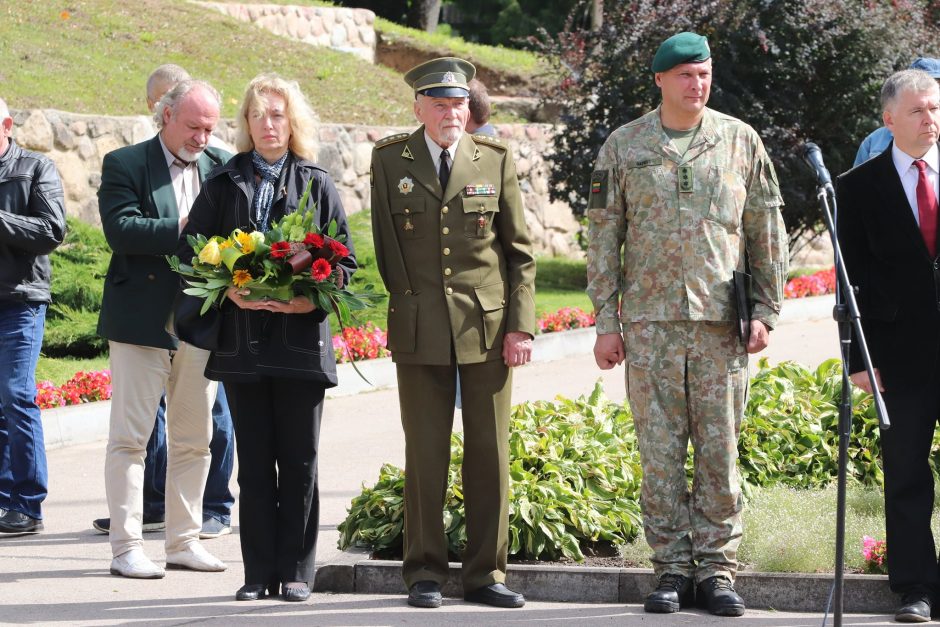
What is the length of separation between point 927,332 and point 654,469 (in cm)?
121

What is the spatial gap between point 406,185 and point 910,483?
2.39 metres

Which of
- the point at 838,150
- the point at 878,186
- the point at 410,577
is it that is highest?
the point at 838,150

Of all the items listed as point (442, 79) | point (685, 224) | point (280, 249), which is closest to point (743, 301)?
point (685, 224)

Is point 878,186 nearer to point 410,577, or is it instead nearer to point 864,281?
point 864,281

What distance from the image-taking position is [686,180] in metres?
5.23

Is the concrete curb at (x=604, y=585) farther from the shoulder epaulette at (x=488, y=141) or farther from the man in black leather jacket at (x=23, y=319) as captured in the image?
the man in black leather jacket at (x=23, y=319)

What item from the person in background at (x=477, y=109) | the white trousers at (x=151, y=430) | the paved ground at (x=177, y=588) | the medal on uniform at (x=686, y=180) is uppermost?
the person in background at (x=477, y=109)

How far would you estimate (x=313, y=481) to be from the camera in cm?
555

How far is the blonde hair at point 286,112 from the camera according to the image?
561cm

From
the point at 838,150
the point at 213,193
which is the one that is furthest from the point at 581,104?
the point at 213,193

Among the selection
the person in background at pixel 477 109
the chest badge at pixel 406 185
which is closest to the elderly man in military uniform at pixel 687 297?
the chest badge at pixel 406 185

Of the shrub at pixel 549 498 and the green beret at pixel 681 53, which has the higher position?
the green beret at pixel 681 53

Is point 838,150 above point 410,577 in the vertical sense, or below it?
above

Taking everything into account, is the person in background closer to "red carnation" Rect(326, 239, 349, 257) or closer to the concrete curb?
"red carnation" Rect(326, 239, 349, 257)
